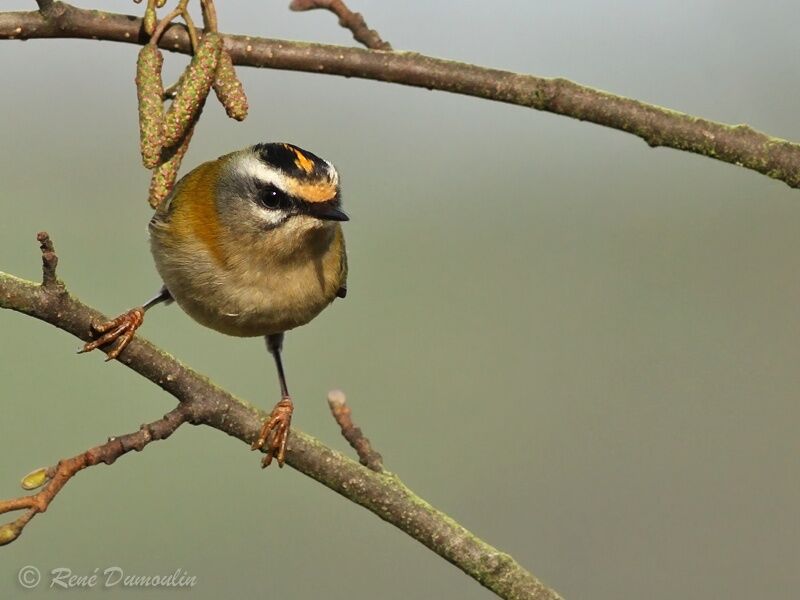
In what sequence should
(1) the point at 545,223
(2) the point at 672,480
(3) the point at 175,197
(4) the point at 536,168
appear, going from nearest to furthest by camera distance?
(3) the point at 175,197
(2) the point at 672,480
(1) the point at 545,223
(4) the point at 536,168

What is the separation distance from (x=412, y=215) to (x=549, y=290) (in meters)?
1.04

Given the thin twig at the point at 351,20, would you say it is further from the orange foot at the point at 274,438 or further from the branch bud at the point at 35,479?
the branch bud at the point at 35,479

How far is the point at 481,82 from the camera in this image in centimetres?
210

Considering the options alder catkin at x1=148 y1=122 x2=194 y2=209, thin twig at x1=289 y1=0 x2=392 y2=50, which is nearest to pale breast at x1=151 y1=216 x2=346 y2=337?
thin twig at x1=289 y1=0 x2=392 y2=50

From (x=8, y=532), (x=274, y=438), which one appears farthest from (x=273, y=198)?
(x=8, y=532)

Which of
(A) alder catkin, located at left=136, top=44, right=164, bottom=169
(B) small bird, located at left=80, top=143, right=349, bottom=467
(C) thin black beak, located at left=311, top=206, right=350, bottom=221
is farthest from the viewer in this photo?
(B) small bird, located at left=80, top=143, right=349, bottom=467

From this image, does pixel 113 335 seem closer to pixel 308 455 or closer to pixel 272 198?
pixel 308 455

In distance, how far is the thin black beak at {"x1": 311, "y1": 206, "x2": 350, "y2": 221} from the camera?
7.95 feet

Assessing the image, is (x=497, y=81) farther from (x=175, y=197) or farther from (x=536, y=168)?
(x=536, y=168)

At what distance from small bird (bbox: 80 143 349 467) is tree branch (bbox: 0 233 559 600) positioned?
357mm

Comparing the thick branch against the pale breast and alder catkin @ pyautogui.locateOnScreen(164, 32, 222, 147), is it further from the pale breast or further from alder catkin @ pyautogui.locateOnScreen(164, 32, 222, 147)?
the pale breast

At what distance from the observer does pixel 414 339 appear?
643 cm

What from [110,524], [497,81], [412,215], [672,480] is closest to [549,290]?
[412,215]

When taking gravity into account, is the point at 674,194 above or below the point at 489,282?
above
